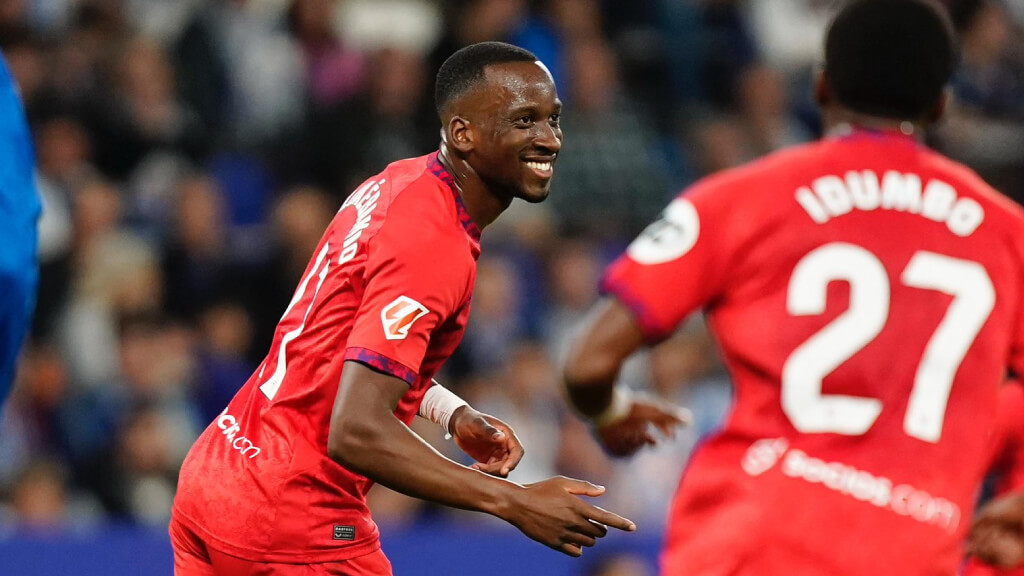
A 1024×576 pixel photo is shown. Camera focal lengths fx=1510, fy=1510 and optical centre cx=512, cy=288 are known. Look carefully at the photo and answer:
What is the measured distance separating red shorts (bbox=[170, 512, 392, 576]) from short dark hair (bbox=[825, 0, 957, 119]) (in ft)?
5.69

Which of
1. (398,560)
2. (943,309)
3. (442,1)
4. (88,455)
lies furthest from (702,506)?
(442,1)

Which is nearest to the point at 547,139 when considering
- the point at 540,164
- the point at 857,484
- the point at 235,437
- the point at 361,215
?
the point at 540,164

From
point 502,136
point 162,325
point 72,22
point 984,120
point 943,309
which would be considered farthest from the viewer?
point 984,120

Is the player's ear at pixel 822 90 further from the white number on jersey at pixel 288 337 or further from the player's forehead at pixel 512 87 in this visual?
the white number on jersey at pixel 288 337

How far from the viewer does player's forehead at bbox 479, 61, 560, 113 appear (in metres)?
→ 3.91

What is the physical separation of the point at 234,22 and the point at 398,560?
417 cm

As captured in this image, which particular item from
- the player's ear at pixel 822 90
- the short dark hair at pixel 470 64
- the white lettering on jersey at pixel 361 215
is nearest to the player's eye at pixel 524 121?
the short dark hair at pixel 470 64

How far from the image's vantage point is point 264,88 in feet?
33.6

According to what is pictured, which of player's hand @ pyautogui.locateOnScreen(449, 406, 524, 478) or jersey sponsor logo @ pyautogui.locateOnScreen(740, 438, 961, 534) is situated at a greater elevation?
player's hand @ pyautogui.locateOnScreen(449, 406, 524, 478)

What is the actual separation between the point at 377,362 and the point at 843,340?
3.45 feet

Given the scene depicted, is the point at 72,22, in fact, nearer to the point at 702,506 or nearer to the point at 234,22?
the point at 234,22

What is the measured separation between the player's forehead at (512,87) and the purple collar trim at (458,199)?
0.20 metres

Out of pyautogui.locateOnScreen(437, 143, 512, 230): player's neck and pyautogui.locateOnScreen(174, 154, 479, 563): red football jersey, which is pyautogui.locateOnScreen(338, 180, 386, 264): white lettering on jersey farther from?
pyautogui.locateOnScreen(437, 143, 512, 230): player's neck

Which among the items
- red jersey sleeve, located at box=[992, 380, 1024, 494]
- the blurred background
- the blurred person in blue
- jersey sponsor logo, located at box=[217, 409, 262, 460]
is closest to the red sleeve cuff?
jersey sponsor logo, located at box=[217, 409, 262, 460]
